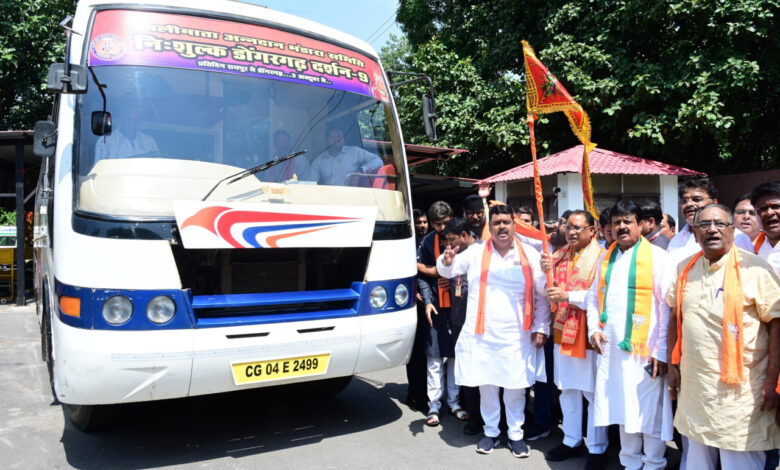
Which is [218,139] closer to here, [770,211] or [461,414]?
[461,414]

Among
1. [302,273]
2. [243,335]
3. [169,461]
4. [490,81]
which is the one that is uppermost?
[490,81]

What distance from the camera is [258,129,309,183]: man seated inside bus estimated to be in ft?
12.4

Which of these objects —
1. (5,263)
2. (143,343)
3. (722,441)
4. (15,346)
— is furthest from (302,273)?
(5,263)

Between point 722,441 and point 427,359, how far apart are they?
235 cm

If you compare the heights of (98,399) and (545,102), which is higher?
(545,102)

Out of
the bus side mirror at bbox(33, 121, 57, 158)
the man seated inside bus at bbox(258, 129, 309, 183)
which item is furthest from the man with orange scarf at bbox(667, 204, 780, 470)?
the bus side mirror at bbox(33, 121, 57, 158)

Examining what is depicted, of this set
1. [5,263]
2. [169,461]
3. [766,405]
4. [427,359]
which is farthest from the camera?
[5,263]

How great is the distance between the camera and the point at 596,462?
3543mm

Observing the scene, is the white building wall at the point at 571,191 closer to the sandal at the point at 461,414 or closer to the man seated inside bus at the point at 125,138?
the sandal at the point at 461,414

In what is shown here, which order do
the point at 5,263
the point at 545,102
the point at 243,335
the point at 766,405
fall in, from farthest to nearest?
the point at 5,263 → the point at 545,102 → the point at 243,335 → the point at 766,405

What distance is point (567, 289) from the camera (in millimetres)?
3838

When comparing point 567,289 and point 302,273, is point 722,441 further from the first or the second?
point 302,273

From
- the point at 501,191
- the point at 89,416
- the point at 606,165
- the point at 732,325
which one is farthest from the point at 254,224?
the point at 501,191

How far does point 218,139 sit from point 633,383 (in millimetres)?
3015
